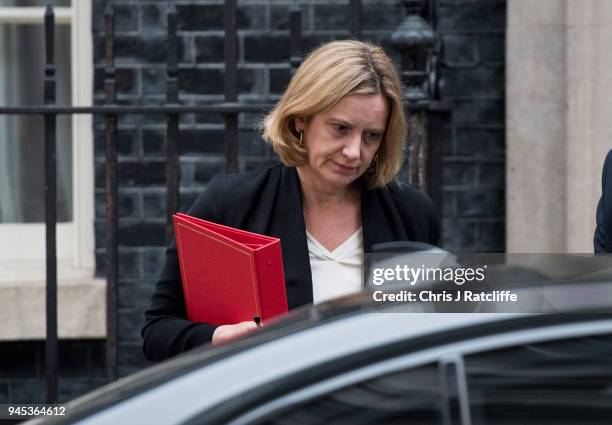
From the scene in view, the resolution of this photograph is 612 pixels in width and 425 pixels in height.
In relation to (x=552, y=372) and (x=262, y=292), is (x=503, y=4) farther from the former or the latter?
(x=552, y=372)

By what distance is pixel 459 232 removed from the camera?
6199mm

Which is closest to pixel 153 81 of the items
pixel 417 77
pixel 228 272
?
pixel 417 77

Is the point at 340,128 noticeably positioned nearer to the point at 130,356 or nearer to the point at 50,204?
the point at 50,204

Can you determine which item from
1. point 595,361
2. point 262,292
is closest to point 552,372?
point 595,361

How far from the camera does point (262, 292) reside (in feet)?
10.6

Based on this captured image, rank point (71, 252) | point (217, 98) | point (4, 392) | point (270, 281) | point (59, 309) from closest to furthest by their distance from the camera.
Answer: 1. point (270, 281)
2. point (59, 309)
3. point (217, 98)
4. point (4, 392)
5. point (71, 252)

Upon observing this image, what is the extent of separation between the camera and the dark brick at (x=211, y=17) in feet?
20.1

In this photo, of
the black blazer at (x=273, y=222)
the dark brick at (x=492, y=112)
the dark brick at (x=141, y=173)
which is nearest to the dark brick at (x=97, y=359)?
the dark brick at (x=141, y=173)

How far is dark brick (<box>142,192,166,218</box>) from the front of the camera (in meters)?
6.17

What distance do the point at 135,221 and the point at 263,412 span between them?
4055 mm

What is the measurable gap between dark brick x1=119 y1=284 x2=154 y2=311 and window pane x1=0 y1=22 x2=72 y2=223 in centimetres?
47

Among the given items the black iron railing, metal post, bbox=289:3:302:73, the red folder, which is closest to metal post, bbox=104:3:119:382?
the black iron railing

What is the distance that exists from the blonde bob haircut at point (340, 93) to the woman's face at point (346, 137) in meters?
0.02

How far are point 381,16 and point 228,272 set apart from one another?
3.07 m
